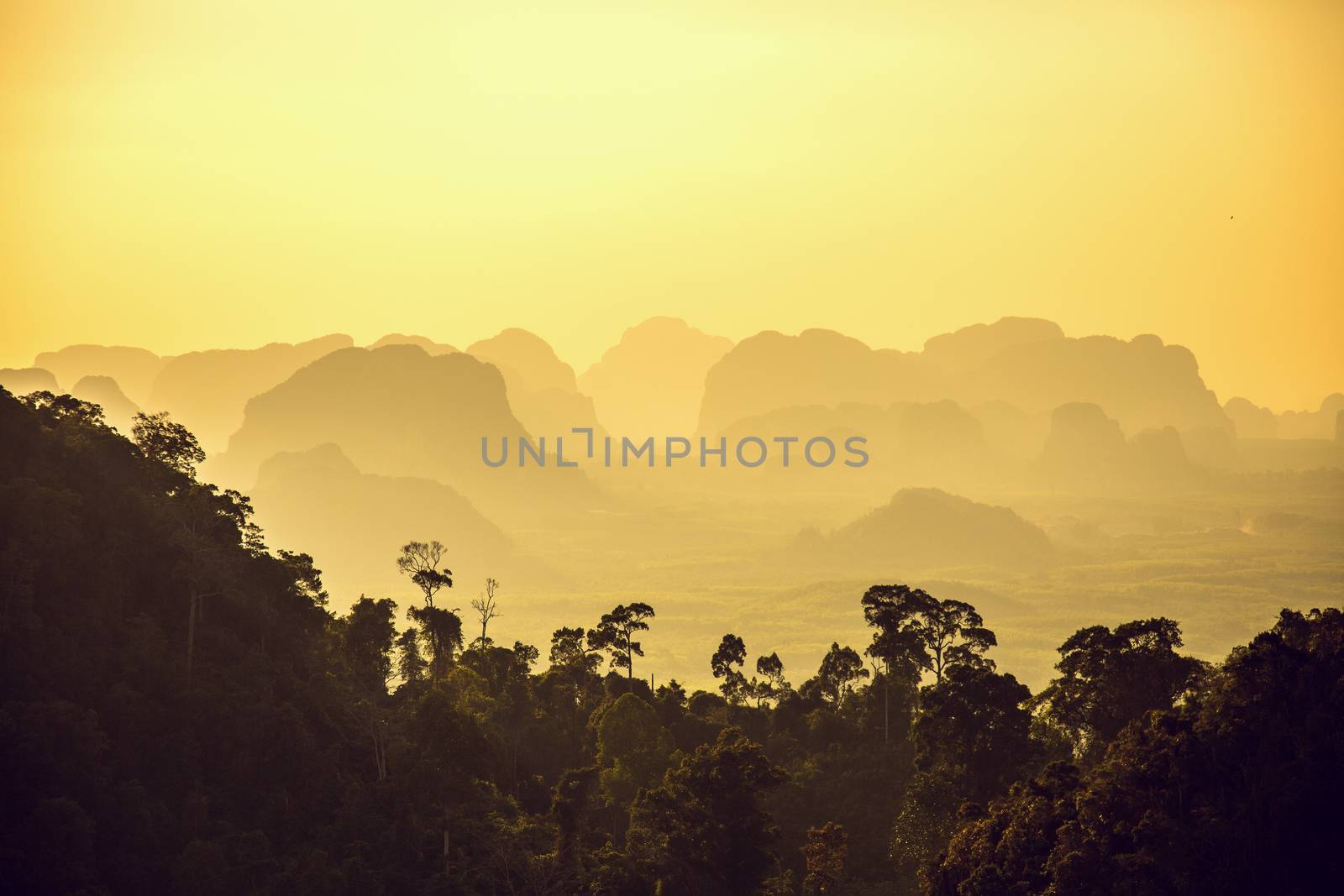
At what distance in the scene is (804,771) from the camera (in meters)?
64.0

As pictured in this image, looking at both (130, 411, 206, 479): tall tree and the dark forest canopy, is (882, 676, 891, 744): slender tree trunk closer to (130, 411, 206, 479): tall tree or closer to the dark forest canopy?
the dark forest canopy

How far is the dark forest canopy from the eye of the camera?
3747cm

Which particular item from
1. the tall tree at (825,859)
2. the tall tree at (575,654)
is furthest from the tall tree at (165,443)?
the tall tree at (825,859)

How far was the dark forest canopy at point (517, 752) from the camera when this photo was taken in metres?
37.5

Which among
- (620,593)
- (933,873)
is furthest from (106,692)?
(620,593)

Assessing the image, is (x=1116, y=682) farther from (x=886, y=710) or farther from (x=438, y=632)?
(x=438, y=632)

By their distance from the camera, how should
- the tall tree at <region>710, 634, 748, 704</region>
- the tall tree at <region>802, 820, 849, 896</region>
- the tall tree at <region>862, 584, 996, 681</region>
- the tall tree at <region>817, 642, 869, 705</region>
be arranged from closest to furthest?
1. the tall tree at <region>802, 820, 849, 896</region>
2. the tall tree at <region>862, 584, 996, 681</region>
3. the tall tree at <region>710, 634, 748, 704</region>
4. the tall tree at <region>817, 642, 869, 705</region>

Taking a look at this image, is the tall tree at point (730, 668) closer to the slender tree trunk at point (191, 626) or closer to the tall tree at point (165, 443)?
the slender tree trunk at point (191, 626)

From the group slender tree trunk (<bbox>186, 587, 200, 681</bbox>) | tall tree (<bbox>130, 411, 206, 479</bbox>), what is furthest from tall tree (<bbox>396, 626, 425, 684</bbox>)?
slender tree trunk (<bbox>186, 587, 200, 681</bbox>)

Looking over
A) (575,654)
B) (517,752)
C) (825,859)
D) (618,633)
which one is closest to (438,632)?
(575,654)

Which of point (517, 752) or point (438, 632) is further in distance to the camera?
point (438, 632)

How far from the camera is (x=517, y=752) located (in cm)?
6594

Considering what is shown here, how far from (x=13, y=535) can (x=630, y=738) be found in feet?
102

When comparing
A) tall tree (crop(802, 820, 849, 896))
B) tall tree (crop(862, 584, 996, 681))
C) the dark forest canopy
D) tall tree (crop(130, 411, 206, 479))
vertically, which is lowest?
tall tree (crop(802, 820, 849, 896))
